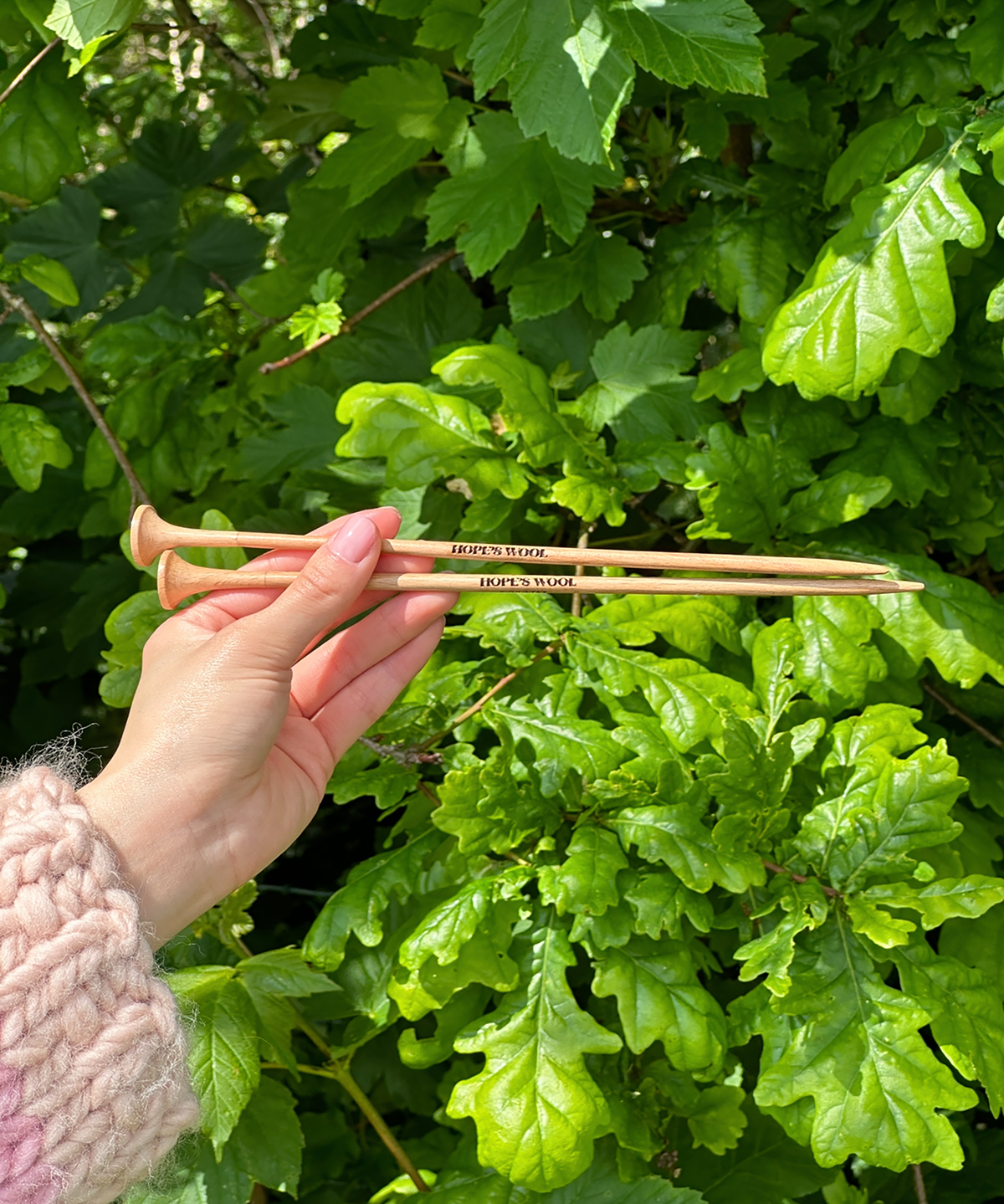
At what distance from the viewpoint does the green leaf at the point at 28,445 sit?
150 centimetres

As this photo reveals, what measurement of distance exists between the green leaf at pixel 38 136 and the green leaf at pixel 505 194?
56 cm

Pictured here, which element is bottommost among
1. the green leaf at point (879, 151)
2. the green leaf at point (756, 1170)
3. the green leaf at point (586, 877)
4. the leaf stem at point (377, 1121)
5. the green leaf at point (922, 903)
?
the green leaf at point (756, 1170)

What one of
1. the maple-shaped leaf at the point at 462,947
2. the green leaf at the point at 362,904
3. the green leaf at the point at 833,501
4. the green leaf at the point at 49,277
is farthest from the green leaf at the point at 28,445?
the green leaf at the point at 833,501

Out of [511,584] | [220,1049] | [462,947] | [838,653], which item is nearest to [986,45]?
[838,653]

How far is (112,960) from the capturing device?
3.07 ft

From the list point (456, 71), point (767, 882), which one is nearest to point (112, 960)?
point (767, 882)

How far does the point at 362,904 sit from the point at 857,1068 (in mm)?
546

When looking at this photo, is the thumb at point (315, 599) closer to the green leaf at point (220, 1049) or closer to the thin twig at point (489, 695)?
the thin twig at point (489, 695)

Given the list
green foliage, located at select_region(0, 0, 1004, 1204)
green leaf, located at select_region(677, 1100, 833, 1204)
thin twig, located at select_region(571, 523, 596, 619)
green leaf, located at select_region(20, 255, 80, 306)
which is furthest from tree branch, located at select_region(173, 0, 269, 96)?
green leaf, located at select_region(677, 1100, 833, 1204)

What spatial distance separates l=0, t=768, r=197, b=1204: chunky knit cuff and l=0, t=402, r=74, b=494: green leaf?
2.18 feet

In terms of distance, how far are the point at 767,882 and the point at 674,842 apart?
0.15 metres

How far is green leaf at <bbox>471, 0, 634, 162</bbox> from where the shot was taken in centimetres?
121

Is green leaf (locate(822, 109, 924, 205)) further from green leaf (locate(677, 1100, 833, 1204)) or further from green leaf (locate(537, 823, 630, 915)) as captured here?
green leaf (locate(677, 1100, 833, 1204))

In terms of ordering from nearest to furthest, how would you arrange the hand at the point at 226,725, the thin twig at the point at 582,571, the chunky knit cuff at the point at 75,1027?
1. the chunky knit cuff at the point at 75,1027
2. the hand at the point at 226,725
3. the thin twig at the point at 582,571
